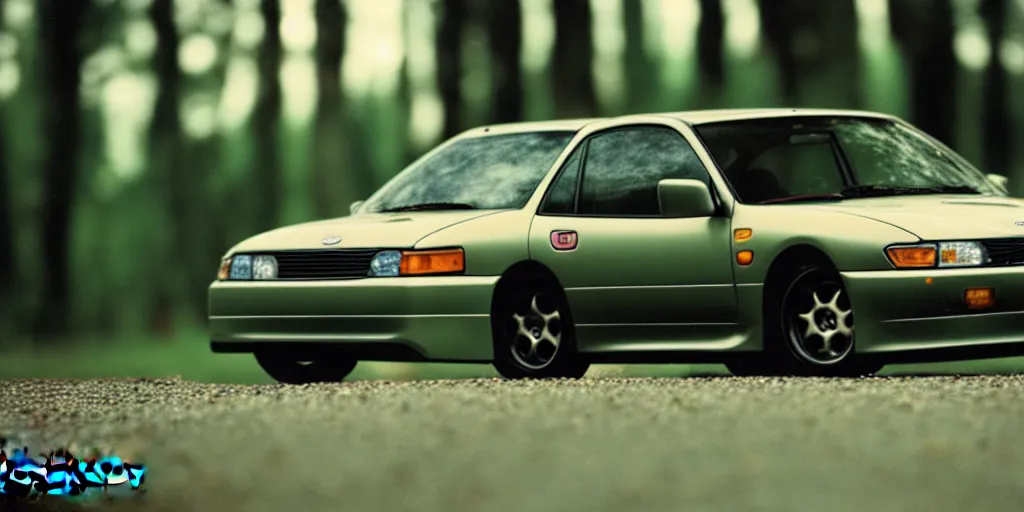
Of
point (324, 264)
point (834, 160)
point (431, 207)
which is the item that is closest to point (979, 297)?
point (834, 160)

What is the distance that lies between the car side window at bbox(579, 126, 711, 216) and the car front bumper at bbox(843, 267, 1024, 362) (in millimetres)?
1377

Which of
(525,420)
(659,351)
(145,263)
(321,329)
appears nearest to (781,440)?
(525,420)

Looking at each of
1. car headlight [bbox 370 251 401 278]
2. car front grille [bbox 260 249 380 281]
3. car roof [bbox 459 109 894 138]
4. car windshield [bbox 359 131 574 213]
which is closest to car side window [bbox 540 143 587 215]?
car windshield [bbox 359 131 574 213]

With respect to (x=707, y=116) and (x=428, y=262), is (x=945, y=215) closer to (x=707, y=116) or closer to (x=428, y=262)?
(x=707, y=116)

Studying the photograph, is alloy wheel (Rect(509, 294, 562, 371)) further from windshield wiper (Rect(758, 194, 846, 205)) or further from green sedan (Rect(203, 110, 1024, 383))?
windshield wiper (Rect(758, 194, 846, 205))

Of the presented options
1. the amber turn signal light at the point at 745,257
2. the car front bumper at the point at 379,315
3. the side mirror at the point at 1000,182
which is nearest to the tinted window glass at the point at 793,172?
the amber turn signal light at the point at 745,257

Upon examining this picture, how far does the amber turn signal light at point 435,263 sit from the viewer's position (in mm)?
11008

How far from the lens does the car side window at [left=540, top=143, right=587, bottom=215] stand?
11258mm

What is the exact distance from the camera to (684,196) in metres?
10.5

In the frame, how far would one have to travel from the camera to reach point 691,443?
295 inches

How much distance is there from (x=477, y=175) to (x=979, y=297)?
11.2 feet

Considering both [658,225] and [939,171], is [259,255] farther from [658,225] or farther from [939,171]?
[939,171]

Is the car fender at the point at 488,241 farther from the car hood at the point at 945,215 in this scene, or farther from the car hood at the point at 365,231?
the car hood at the point at 945,215

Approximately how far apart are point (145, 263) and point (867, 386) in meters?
9.28
